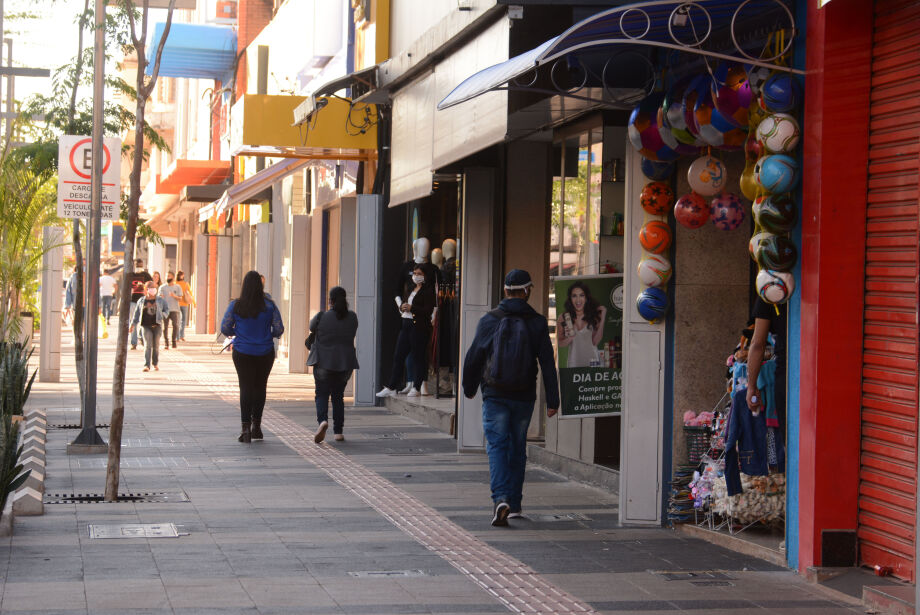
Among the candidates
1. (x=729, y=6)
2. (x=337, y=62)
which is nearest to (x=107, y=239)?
(x=337, y=62)

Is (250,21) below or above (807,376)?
above

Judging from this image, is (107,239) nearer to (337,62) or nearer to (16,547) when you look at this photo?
(337,62)

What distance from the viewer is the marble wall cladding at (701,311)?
959 cm

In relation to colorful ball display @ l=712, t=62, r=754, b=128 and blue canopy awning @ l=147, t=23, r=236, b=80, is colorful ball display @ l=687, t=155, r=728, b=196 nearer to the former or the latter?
colorful ball display @ l=712, t=62, r=754, b=128

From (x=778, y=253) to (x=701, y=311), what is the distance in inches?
69.4

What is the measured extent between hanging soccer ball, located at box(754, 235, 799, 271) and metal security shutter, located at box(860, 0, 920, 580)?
1.41 ft

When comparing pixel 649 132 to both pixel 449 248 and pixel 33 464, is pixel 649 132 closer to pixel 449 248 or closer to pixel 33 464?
pixel 33 464

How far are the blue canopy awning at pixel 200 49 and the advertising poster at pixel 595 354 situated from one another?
26.6 meters

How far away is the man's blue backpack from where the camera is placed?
979cm

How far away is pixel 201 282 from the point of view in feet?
153

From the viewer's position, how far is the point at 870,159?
7.67m

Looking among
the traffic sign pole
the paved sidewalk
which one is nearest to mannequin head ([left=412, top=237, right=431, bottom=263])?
the paved sidewalk

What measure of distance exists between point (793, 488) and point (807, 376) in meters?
0.70

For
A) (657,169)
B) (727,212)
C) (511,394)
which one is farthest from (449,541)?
(657,169)
